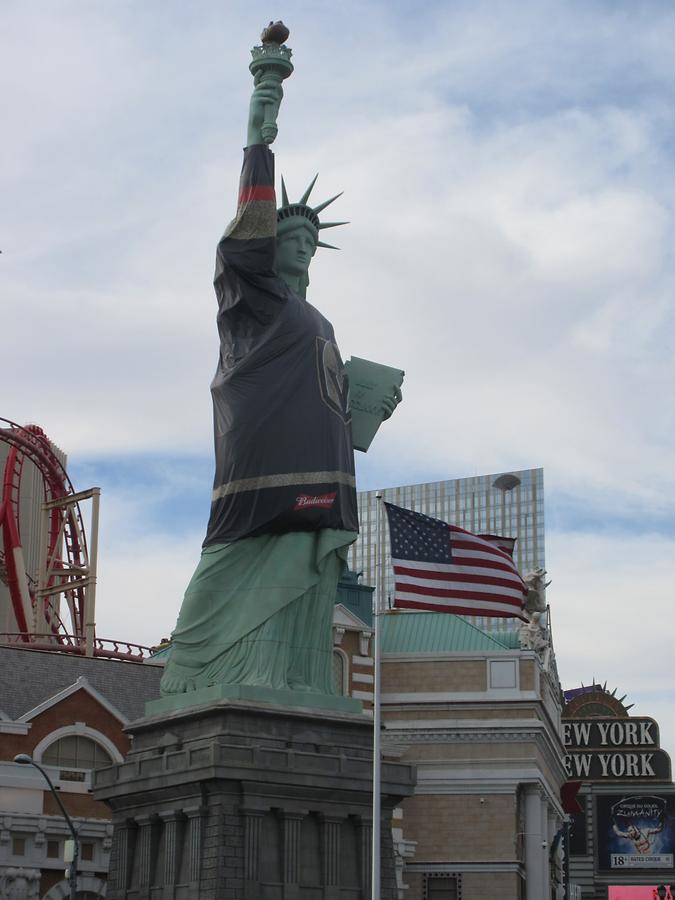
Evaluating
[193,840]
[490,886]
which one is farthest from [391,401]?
[490,886]

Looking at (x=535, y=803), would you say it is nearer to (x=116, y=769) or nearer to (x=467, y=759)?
(x=467, y=759)

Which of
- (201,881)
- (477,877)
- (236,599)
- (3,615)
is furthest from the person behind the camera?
(3,615)

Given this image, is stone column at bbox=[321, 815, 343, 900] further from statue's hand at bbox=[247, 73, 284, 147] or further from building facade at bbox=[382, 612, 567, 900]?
statue's hand at bbox=[247, 73, 284, 147]

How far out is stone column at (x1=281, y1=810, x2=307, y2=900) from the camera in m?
33.3

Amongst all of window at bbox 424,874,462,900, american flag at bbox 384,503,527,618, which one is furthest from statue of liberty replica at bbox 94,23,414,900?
window at bbox 424,874,462,900

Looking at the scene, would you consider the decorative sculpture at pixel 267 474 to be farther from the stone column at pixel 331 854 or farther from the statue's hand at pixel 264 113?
the stone column at pixel 331 854

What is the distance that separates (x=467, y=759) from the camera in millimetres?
49062

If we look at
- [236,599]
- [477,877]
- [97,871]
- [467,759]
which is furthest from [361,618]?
[236,599]

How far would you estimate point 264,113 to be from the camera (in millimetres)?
38375

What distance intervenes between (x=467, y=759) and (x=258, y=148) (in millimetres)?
20875

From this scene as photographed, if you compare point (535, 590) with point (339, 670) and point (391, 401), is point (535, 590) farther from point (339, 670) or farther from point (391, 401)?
point (391, 401)

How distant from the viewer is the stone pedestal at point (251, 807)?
33.2 m

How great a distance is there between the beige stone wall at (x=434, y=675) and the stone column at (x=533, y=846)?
12.3 ft

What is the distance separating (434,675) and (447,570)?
19921 mm
